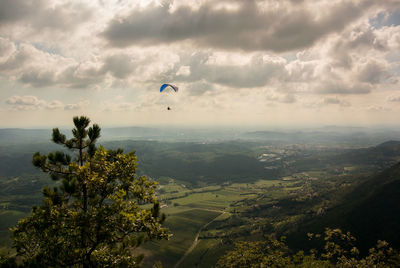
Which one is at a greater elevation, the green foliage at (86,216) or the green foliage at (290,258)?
the green foliage at (86,216)

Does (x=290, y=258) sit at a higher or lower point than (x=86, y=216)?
lower

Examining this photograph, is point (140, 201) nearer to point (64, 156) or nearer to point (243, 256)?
point (64, 156)

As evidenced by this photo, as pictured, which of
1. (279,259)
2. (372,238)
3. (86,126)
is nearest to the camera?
(86,126)

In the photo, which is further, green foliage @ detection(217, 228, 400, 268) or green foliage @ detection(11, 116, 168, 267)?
green foliage @ detection(217, 228, 400, 268)

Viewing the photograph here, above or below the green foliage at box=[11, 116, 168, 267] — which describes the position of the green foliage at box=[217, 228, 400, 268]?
below

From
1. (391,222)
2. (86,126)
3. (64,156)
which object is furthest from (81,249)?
(391,222)

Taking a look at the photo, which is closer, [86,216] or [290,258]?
[86,216]

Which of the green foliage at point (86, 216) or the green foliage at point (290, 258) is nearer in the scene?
the green foliage at point (86, 216)

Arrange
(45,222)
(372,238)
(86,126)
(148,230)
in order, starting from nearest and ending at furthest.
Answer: (45,222) → (148,230) → (86,126) → (372,238)
